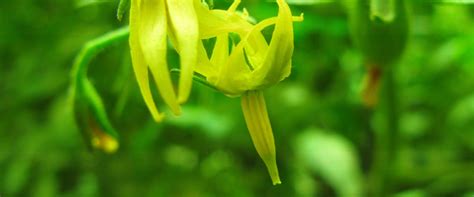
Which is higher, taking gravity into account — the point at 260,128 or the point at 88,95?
the point at 260,128

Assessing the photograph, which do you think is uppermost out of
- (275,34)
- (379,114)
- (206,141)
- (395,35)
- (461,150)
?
(275,34)

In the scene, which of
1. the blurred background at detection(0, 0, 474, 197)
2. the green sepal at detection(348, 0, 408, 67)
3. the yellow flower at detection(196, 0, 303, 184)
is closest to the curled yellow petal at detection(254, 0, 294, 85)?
the yellow flower at detection(196, 0, 303, 184)

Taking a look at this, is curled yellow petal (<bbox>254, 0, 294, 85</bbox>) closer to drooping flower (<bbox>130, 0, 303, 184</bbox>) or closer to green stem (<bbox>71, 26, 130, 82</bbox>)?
drooping flower (<bbox>130, 0, 303, 184</bbox>)

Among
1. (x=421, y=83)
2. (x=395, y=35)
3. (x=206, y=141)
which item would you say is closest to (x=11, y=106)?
(x=206, y=141)

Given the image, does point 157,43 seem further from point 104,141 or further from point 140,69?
point 104,141

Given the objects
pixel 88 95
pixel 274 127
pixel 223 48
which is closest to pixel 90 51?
pixel 88 95

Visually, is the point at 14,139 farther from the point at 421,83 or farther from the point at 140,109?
the point at 421,83

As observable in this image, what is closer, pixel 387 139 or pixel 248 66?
pixel 248 66
